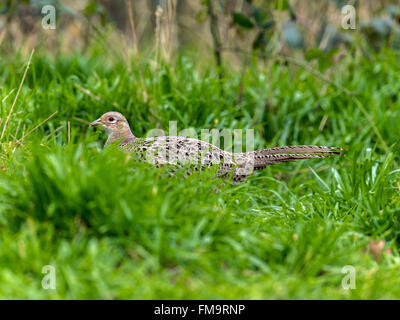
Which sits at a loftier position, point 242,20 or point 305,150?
point 242,20

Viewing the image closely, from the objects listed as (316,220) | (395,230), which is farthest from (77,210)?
(395,230)

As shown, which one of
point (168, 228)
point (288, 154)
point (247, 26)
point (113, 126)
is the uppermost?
point (247, 26)

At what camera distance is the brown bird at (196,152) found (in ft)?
14.4

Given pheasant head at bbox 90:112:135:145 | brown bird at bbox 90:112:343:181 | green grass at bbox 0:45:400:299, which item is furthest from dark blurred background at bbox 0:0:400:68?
green grass at bbox 0:45:400:299

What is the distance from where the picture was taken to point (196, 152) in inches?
178

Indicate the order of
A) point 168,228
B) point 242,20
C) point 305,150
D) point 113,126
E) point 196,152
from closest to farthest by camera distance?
point 168,228
point 196,152
point 305,150
point 113,126
point 242,20

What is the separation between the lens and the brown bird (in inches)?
173

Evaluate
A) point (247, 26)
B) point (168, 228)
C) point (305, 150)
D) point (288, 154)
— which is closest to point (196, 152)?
point (288, 154)

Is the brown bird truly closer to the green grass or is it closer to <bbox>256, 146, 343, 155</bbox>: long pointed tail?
<bbox>256, 146, 343, 155</bbox>: long pointed tail

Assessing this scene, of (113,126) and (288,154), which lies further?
(113,126)

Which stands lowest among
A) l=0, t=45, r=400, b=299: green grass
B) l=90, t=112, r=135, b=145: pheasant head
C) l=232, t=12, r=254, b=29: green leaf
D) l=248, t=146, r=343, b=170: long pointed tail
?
l=0, t=45, r=400, b=299: green grass

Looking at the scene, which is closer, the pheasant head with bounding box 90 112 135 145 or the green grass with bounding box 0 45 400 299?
the green grass with bounding box 0 45 400 299

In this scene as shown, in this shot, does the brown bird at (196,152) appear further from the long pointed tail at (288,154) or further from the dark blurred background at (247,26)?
the dark blurred background at (247,26)

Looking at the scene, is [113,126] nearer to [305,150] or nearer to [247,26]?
[305,150]
